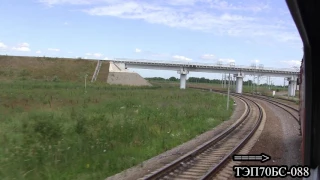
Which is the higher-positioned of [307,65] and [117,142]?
[307,65]

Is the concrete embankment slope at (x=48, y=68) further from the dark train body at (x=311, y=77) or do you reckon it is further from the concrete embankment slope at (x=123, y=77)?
the dark train body at (x=311, y=77)

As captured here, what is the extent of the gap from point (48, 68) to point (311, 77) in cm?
10151

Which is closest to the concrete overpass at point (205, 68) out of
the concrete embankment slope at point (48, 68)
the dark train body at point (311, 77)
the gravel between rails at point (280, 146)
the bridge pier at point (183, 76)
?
the bridge pier at point (183, 76)

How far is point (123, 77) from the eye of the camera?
9669 centimetres

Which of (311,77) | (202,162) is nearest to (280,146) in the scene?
(202,162)

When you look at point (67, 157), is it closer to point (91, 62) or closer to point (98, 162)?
point (98, 162)

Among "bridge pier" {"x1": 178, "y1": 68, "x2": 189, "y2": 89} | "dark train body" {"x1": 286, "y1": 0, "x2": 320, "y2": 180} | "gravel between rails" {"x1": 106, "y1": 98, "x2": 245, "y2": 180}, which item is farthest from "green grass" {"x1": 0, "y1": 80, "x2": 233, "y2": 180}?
"bridge pier" {"x1": 178, "y1": 68, "x2": 189, "y2": 89}

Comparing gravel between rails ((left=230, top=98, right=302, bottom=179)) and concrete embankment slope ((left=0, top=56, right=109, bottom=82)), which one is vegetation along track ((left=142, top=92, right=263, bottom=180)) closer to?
gravel between rails ((left=230, top=98, right=302, bottom=179))

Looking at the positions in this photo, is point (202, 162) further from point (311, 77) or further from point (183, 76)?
point (183, 76)

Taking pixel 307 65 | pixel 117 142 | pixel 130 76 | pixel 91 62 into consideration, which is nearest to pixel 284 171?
pixel 307 65

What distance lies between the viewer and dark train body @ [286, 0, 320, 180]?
5840 millimetres

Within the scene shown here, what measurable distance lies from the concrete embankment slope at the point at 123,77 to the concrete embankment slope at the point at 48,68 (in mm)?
1912

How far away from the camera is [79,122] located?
16578 millimetres

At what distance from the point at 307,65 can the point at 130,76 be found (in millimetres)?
91363
